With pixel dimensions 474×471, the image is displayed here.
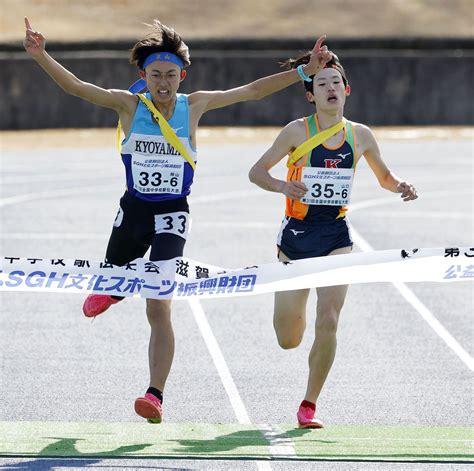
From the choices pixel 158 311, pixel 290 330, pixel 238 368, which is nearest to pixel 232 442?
pixel 158 311

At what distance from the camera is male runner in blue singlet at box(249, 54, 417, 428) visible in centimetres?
894

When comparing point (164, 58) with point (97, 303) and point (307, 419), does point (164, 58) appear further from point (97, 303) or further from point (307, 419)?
point (307, 419)

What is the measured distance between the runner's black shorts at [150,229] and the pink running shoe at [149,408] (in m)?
0.89

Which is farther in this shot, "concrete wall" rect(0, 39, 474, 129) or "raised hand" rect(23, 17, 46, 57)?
"concrete wall" rect(0, 39, 474, 129)

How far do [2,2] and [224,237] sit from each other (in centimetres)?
3697

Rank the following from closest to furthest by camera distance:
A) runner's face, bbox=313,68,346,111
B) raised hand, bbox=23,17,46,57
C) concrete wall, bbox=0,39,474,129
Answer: raised hand, bbox=23,17,46,57 < runner's face, bbox=313,68,346,111 < concrete wall, bbox=0,39,474,129

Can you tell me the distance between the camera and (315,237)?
9086 mm

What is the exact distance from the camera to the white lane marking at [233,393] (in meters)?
8.09

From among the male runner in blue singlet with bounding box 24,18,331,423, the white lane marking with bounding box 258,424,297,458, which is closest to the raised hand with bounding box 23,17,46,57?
the male runner in blue singlet with bounding box 24,18,331,423

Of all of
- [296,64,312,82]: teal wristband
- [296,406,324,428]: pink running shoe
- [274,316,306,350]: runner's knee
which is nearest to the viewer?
[296,406,324,428]: pink running shoe

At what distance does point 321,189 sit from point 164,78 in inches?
45.6

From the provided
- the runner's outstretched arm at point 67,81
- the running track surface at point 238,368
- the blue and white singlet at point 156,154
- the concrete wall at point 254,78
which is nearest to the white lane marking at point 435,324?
the running track surface at point 238,368

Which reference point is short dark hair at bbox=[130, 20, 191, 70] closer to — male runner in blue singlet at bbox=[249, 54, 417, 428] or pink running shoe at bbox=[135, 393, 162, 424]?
male runner in blue singlet at bbox=[249, 54, 417, 428]

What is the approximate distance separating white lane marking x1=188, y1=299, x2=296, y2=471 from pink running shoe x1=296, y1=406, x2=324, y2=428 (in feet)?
0.62
